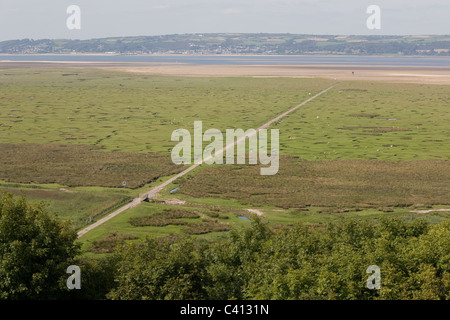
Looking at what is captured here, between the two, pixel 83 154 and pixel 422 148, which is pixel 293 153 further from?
pixel 83 154

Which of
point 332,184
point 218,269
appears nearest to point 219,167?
point 332,184

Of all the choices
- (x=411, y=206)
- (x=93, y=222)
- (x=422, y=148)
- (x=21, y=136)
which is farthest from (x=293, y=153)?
(x=21, y=136)

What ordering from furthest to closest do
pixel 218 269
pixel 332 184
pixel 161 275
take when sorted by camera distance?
1. pixel 332 184
2. pixel 218 269
3. pixel 161 275

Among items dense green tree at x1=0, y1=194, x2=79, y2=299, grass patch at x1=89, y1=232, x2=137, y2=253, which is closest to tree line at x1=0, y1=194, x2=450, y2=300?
dense green tree at x1=0, y1=194, x2=79, y2=299

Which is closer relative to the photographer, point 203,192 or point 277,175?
point 203,192

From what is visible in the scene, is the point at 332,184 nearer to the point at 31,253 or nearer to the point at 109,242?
the point at 109,242

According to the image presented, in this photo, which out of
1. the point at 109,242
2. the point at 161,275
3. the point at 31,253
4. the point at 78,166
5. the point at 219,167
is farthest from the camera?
the point at 78,166

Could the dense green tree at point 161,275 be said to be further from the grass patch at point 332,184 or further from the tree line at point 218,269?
the grass patch at point 332,184
